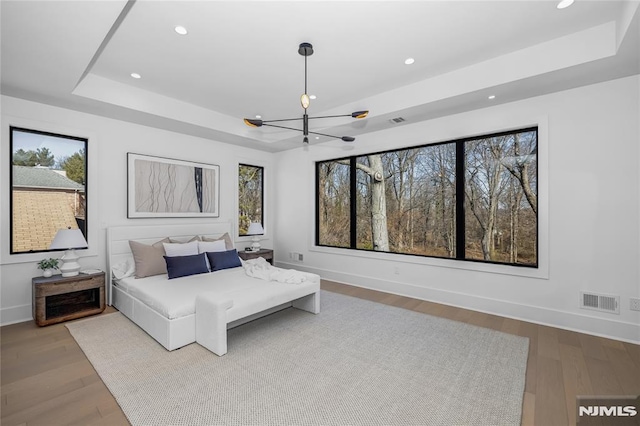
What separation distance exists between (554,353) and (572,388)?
627mm

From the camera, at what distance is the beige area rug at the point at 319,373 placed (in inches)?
76.3

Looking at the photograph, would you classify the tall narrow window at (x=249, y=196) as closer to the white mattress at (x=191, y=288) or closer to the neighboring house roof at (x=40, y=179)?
the white mattress at (x=191, y=288)

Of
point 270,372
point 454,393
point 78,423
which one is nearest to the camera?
point 78,423

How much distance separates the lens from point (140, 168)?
4410mm

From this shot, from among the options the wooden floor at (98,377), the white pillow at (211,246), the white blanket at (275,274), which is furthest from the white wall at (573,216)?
the white pillow at (211,246)

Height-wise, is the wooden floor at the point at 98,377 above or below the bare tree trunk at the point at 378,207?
below

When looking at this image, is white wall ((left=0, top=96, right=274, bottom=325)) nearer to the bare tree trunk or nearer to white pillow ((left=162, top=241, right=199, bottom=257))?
white pillow ((left=162, top=241, right=199, bottom=257))

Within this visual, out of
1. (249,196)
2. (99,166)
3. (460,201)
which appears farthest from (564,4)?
(99,166)

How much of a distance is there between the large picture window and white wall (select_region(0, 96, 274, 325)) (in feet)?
6.42

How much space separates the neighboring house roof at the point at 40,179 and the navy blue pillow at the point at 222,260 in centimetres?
196

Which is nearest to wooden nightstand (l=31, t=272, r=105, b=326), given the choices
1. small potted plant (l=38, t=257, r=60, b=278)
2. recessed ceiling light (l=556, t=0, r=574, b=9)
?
small potted plant (l=38, t=257, r=60, b=278)

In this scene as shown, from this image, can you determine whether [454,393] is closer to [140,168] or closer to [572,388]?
[572,388]

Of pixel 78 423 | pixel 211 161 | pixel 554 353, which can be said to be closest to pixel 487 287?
pixel 554 353

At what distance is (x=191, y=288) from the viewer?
3.33 m
